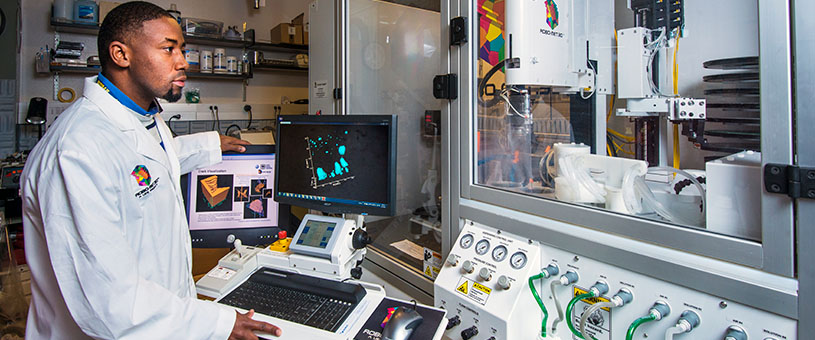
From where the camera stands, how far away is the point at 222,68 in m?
4.02

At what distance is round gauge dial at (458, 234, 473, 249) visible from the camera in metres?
1.31

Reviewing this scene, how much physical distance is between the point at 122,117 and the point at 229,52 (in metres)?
3.42

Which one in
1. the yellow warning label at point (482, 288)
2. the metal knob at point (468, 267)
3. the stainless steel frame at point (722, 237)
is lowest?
the yellow warning label at point (482, 288)

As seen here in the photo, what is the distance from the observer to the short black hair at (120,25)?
115 centimetres

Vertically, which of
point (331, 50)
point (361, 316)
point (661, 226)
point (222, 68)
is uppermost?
point (222, 68)

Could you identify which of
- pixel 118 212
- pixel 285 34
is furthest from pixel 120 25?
pixel 285 34

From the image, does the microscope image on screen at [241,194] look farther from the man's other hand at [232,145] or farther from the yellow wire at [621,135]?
the yellow wire at [621,135]

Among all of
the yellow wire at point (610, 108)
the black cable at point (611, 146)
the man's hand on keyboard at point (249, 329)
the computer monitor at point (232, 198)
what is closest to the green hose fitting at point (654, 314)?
the black cable at point (611, 146)

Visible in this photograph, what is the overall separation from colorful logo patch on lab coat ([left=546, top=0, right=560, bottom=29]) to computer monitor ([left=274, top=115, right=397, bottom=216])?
55 cm

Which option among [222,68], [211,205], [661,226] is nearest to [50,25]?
[222,68]

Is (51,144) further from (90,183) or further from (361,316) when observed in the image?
(361,316)

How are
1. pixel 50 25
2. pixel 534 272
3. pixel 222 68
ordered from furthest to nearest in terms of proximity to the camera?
pixel 222 68
pixel 50 25
pixel 534 272

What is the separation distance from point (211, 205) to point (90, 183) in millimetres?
692

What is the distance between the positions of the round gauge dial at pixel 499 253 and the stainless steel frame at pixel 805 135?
2.00 feet
